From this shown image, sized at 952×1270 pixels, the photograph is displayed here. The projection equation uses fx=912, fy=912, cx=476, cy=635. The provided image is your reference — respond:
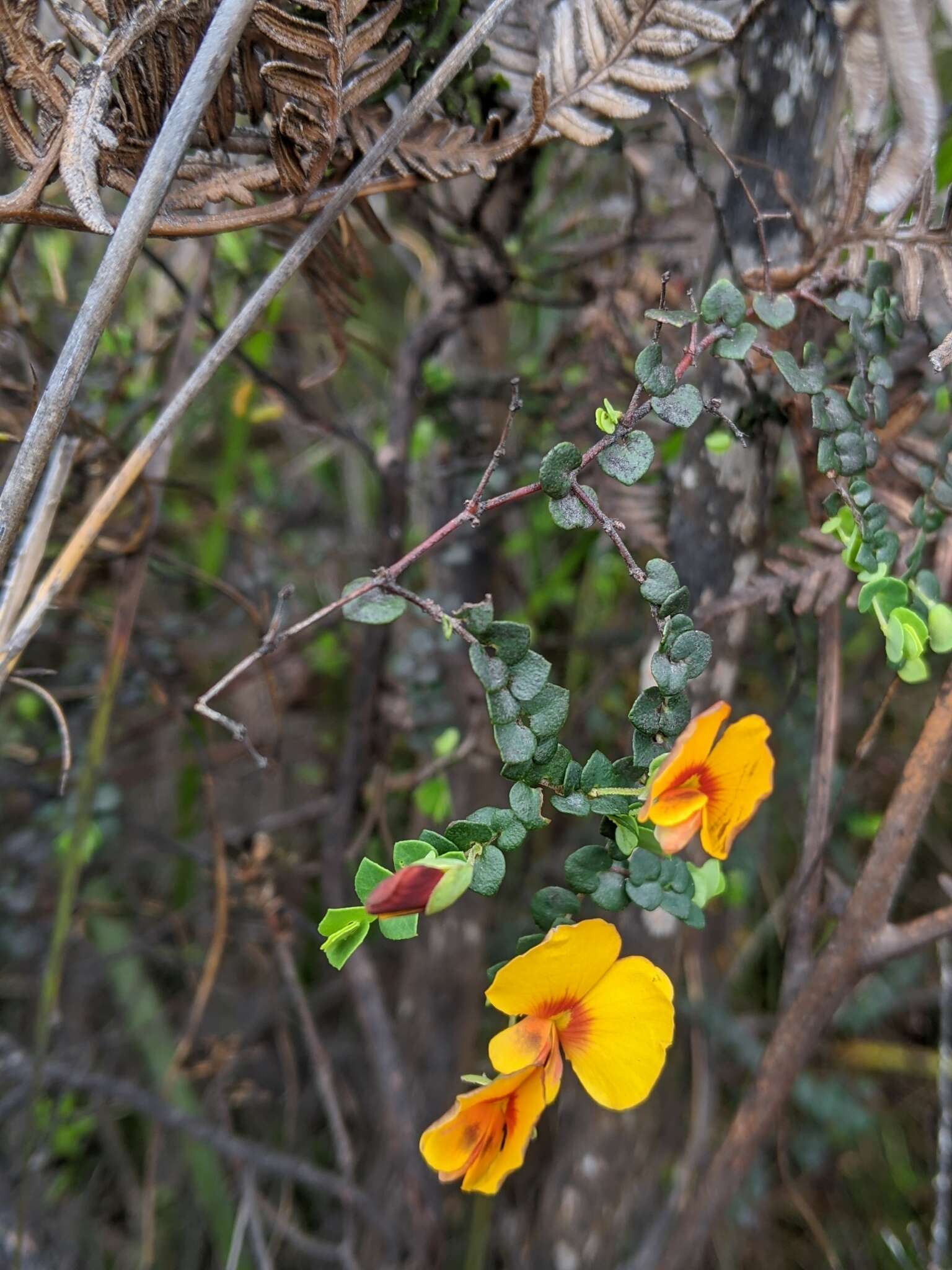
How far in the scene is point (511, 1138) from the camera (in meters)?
0.42

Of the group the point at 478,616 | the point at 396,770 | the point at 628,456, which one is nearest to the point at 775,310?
the point at 628,456

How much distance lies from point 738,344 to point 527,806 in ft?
0.85

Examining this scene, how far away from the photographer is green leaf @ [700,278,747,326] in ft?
1.51

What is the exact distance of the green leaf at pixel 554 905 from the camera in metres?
0.42

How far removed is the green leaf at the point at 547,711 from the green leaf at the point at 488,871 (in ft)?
0.18

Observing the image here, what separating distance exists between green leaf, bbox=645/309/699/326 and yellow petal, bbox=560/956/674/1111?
11.5 inches

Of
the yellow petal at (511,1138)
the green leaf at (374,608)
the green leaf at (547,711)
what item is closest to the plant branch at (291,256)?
the green leaf at (374,608)

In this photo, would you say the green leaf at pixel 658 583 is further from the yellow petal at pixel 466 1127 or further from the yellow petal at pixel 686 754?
the yellow petal at pixel 466 1127

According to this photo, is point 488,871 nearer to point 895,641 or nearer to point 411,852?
point 411,852

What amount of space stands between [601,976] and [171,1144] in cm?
105

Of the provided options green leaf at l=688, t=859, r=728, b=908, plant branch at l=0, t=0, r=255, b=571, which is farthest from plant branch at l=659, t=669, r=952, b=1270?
plant branch at l=0, t=0, r=255, b=571

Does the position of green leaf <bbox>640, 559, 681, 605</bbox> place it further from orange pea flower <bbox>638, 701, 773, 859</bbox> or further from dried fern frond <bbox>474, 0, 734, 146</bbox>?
dried fern frond <bbox>474, 0, 734, 146</bbox>

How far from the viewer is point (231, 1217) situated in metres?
1.04

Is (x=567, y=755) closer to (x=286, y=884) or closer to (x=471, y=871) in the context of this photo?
(x=471, y=871)
